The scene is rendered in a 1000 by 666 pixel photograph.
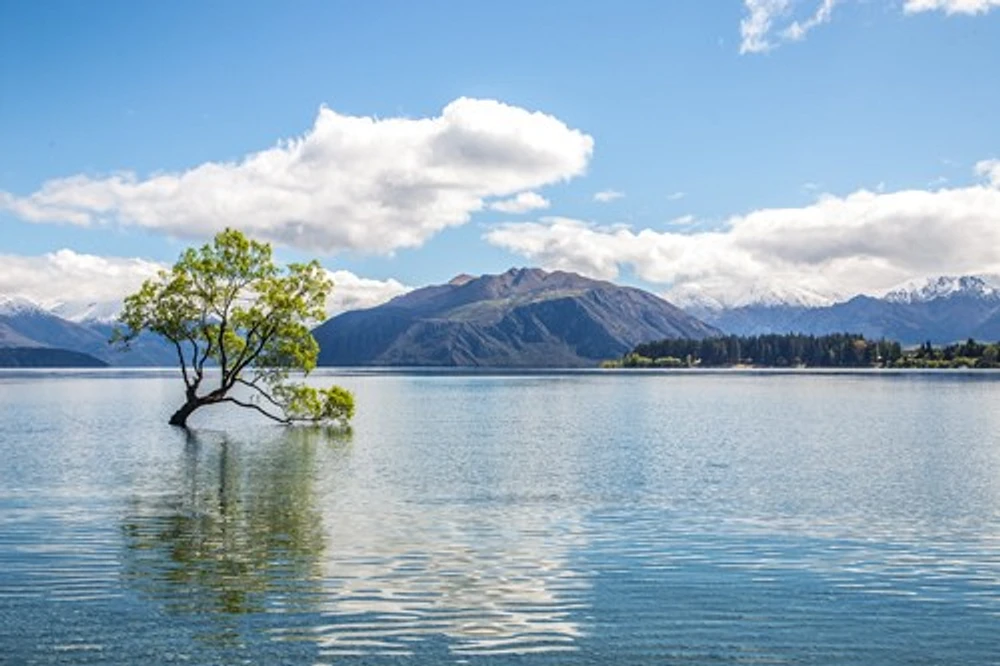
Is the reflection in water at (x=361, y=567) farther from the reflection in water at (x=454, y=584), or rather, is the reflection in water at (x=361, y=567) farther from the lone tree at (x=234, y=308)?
the lone tree at (x=234, y=308)

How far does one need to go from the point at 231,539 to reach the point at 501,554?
1163cm

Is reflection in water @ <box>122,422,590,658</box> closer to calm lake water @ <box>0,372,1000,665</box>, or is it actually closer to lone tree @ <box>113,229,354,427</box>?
calm lake water @ <box>0,372,1000,665</box>

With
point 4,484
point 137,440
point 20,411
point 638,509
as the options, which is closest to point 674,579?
point 638,509

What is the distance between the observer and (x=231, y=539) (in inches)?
1527

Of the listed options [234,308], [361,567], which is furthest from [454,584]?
[234,308]

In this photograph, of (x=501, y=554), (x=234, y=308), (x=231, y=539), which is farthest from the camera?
(x=234, y=308)

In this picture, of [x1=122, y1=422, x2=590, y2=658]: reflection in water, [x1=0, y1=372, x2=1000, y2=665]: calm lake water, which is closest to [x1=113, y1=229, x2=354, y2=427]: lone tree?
[x1=0, y1=372, x2=1000, y2=665]: calm lake water

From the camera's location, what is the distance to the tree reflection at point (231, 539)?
29078 mm

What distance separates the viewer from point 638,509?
1874 inches

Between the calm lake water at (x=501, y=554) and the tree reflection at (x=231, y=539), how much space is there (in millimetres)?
166

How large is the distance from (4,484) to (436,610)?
1621 inches

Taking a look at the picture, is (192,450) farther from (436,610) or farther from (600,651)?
(600,651)

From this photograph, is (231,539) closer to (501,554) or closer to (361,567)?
(361,567)

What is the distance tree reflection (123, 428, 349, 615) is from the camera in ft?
95.4
